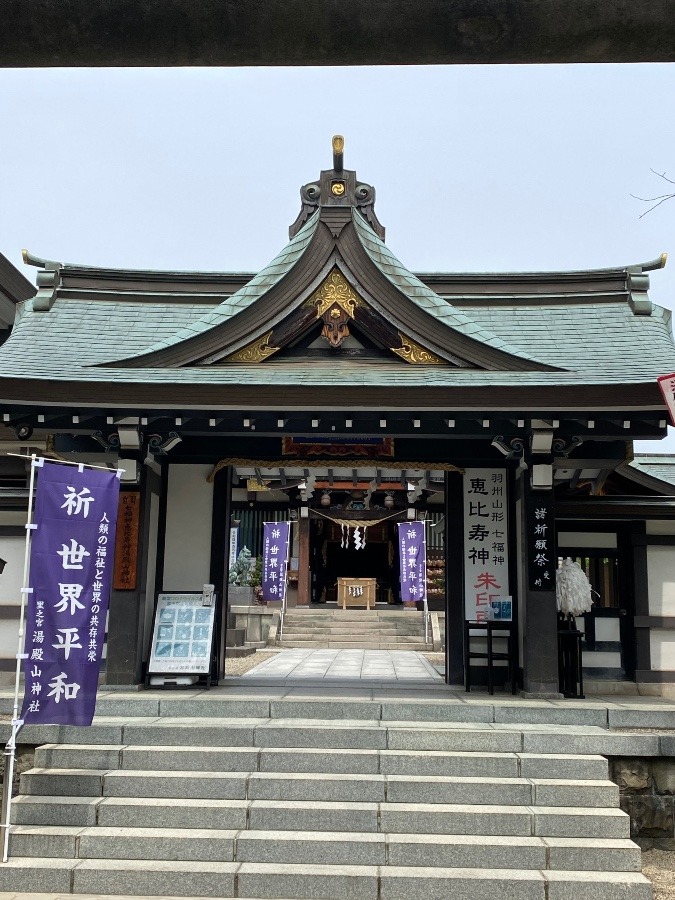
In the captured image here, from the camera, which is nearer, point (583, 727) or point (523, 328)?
point (583, 727)

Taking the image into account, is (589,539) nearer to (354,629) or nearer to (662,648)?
(662,648)

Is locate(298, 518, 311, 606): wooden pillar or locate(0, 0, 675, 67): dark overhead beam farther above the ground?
locate(0, 0, 675, 67): dark overhead beam

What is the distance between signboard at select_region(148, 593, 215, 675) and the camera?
10695mm

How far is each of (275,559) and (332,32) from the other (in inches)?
842

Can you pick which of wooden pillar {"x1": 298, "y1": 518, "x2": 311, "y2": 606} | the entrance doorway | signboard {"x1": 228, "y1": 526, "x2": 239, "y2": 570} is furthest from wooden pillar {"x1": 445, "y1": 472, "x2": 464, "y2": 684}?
wooden pillar {"x1": 298, "y1": 518, "x2": 311, "y2": 606}

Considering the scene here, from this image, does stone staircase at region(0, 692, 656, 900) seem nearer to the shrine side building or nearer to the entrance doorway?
the shrine side building

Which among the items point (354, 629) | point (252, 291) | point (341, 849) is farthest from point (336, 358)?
point (354, 629)

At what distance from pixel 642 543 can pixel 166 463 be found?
272 inches

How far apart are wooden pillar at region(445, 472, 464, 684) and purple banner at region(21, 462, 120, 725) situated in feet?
17.8

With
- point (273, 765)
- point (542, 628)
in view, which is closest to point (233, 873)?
point (273, 765)

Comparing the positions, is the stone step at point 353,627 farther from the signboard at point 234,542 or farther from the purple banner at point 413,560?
the signboard at point 234,542

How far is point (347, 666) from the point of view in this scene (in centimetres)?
1561

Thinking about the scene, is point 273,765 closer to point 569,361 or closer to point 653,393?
point 653,393

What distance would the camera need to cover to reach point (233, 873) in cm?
674
